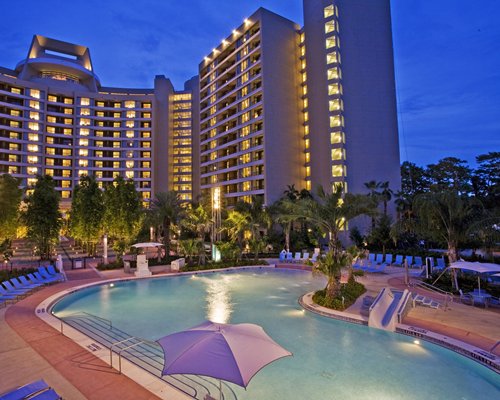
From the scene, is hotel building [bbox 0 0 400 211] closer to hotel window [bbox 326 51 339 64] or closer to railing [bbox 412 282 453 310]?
hotel window [bbox 326 51 339 64]

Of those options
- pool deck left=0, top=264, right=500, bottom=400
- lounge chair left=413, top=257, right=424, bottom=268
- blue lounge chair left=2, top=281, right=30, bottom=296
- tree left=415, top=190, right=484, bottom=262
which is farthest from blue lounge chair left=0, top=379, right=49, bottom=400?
lounge chair left=413, top=257, right=424, bottom=268

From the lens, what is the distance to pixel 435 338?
10.6 meters

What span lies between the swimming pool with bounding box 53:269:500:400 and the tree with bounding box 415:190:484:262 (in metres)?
7.56

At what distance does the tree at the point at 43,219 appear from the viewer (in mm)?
29203

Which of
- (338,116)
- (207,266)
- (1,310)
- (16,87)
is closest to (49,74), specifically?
(16,87)

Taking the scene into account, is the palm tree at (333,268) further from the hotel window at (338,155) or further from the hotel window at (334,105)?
the hotel window at (334,105)

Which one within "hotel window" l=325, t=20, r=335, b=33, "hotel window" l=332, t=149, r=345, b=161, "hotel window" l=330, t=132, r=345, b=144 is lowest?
"hotel window" l=332, t=149, r=345, b=161

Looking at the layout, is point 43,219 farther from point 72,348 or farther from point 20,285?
point 72,348

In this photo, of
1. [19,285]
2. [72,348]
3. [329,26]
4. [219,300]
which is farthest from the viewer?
[329,26]

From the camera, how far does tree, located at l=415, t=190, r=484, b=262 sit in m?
17.0

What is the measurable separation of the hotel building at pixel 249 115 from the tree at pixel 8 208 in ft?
103

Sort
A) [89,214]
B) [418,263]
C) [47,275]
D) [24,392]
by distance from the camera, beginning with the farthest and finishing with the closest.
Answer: [89,214], [418,263], [47,275], [24,392]

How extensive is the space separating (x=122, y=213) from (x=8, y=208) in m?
13.7

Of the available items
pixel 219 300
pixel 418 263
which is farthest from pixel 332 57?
pixel 219 300
